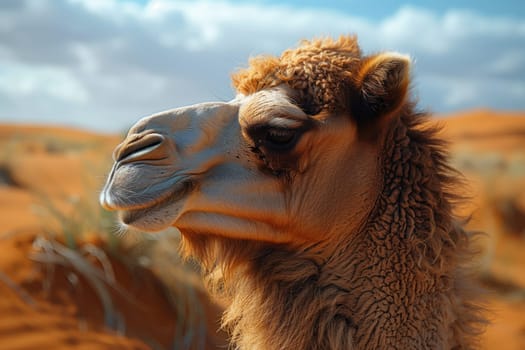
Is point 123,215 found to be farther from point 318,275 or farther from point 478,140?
point 478,140

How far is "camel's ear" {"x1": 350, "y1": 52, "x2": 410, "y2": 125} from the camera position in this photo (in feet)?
8.82

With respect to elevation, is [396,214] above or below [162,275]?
above

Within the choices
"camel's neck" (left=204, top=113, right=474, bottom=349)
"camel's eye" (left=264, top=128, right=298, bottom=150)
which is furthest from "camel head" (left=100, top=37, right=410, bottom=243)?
"camel's neck" (left=204, top=113, right=474, bottom=349)

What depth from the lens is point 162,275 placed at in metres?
6.65

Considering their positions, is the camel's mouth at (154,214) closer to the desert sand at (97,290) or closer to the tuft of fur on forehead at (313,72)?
the tuft of fur on forehead at (313,72)

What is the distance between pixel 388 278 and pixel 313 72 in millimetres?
1078

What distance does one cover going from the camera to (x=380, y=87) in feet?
8.95

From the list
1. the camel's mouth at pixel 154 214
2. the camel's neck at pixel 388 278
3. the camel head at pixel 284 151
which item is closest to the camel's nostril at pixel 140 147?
the camel head at pixel 284 151

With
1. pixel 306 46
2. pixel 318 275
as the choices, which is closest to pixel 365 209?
pixel 318 275

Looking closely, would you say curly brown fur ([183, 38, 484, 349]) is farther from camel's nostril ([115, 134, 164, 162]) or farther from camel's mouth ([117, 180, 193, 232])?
camel's nostril ([115, 134, 164, 162])

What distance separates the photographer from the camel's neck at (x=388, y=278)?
2.71m

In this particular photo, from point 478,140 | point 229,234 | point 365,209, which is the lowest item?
point 478,140

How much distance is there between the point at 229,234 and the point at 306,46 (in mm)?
1093

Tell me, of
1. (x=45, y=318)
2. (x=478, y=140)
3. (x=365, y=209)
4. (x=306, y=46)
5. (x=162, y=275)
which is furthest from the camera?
(x=478, y=140)
